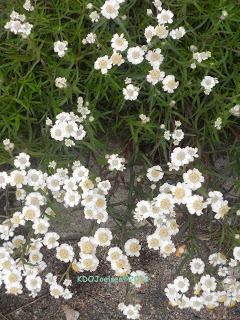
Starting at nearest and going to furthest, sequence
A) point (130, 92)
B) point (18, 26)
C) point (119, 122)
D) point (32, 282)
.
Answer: point (18, 26) < point (130, 92) < point (32, 282) < point (119, 122)

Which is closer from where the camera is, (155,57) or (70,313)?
(155,57)

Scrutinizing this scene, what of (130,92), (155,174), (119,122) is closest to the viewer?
(130,92)

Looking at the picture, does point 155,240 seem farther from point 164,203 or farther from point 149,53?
point 149,53

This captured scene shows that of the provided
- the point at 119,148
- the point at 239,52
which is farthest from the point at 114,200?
the point at 239,52

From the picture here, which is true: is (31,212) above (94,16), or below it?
below

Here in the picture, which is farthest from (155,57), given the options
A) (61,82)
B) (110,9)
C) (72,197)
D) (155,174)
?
(72,197)

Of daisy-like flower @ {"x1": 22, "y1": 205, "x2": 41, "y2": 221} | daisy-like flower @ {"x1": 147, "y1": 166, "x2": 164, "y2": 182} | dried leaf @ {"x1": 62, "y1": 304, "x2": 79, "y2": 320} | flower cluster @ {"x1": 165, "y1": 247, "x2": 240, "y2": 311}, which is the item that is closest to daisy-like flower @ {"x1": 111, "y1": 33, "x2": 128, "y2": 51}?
daisy-like flower @ {"x1": 147, "y1": 166, "x2": 164, "y2": 182}

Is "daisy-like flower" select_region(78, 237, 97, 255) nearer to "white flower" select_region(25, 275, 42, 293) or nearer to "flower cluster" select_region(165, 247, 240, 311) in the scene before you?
"white flower" select_region(25, 275, 42, 293)

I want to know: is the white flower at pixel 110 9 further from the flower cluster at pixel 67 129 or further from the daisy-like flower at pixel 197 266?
the daisy-like flower at pixel 197 266
